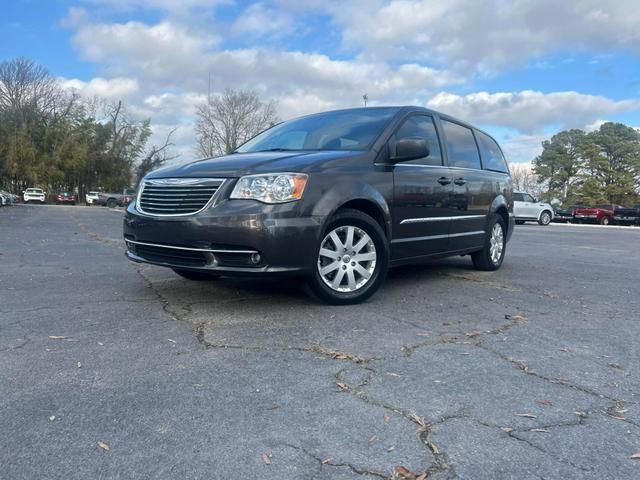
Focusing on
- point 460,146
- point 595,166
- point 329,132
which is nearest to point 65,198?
point 595,166

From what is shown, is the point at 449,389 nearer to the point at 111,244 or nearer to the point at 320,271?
the point at 320,271

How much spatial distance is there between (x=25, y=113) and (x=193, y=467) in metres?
64.9

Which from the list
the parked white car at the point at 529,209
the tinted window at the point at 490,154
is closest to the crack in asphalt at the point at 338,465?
the tinted window at the point at 490,154

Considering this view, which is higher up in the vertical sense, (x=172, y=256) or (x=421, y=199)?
(x=421, y=199)

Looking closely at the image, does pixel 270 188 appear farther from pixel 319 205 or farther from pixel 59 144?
pixel 59 144

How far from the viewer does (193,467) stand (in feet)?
6.38

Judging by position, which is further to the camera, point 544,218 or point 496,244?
point 544,218

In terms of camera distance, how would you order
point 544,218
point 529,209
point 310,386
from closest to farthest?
point 310,386 → point 529,209 → point 544,218

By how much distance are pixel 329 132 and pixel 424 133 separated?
3.33 ft

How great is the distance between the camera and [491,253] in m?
6.86

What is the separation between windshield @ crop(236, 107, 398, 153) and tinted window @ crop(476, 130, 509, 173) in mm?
2098

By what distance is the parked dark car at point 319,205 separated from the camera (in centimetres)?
398

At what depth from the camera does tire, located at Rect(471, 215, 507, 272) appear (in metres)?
6.76

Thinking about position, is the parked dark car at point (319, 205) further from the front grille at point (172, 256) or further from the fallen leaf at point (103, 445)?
the fallen leaf at point (103, 445)
